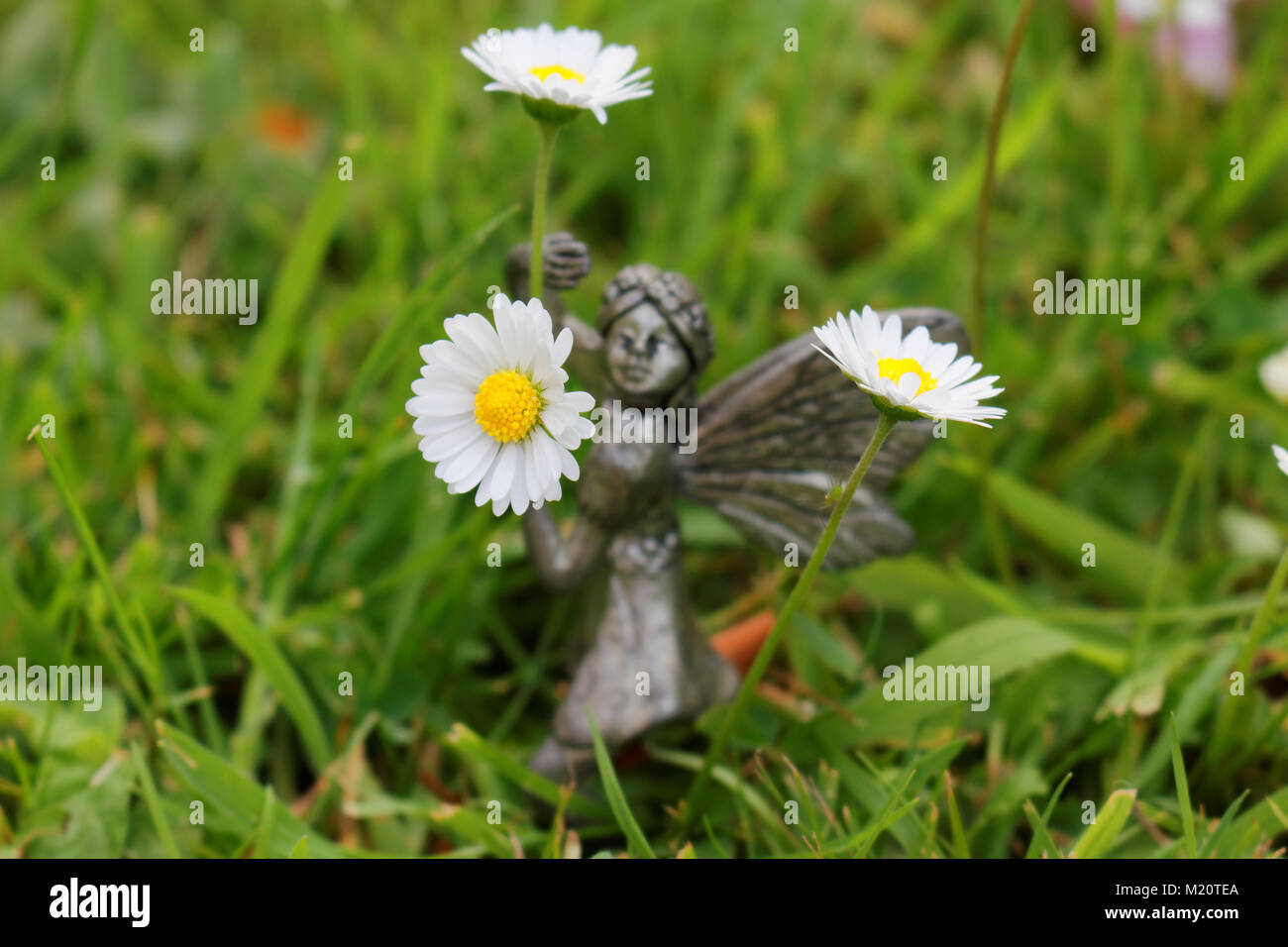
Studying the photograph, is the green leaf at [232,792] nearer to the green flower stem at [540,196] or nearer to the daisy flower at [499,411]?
the daisy flower at [499,411]

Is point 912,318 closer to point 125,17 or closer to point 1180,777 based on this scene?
point 1180,777

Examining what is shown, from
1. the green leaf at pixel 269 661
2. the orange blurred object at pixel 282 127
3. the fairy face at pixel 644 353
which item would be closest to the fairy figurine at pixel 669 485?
the fairy face at pixel 644 353

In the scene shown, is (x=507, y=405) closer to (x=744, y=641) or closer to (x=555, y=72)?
(x=555, y=72)

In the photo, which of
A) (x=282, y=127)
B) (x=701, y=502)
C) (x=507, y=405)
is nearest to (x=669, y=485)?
(x=701, y=502)

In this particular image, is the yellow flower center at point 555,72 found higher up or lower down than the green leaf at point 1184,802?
higher up

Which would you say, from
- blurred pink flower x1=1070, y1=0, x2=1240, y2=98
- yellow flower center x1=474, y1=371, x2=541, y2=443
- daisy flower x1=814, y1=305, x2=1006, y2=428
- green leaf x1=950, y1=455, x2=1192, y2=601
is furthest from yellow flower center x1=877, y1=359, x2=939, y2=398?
blurred pink flower x1=1070, y1=0, x2=1240, y2=98

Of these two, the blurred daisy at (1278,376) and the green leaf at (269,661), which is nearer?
the green leaf at (269,661)
